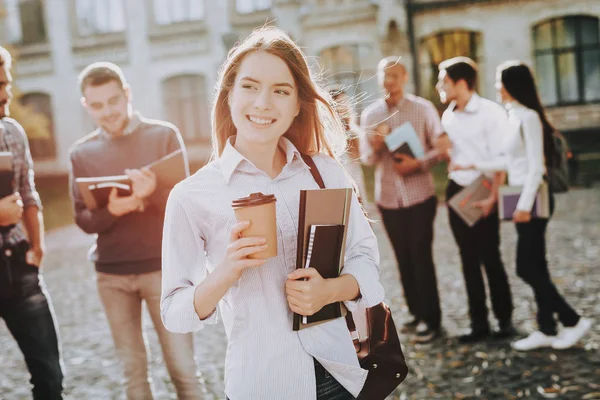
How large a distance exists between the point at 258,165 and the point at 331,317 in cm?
52

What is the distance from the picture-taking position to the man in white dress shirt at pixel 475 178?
4699 millimetres

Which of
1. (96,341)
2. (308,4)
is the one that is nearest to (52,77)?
(308,4)

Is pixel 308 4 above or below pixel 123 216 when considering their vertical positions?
above

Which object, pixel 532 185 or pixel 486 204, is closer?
pixel 532 185

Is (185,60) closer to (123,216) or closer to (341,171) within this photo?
(123,216)

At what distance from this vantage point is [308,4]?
19.4m

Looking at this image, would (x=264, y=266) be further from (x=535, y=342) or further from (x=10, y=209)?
(x=535, y=342)

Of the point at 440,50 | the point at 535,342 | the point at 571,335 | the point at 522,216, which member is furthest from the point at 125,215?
the point at 440,50

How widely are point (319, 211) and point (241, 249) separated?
24 centimetres

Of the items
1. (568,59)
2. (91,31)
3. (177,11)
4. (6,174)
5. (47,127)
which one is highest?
(177,11)

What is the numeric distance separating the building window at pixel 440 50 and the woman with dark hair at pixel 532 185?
14.1m

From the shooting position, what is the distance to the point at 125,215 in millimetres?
3355

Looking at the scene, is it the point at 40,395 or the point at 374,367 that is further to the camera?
the point at 40,395

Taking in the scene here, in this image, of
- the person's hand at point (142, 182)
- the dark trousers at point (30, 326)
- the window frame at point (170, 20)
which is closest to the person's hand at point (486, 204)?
the person's hand at point (142, 182)
